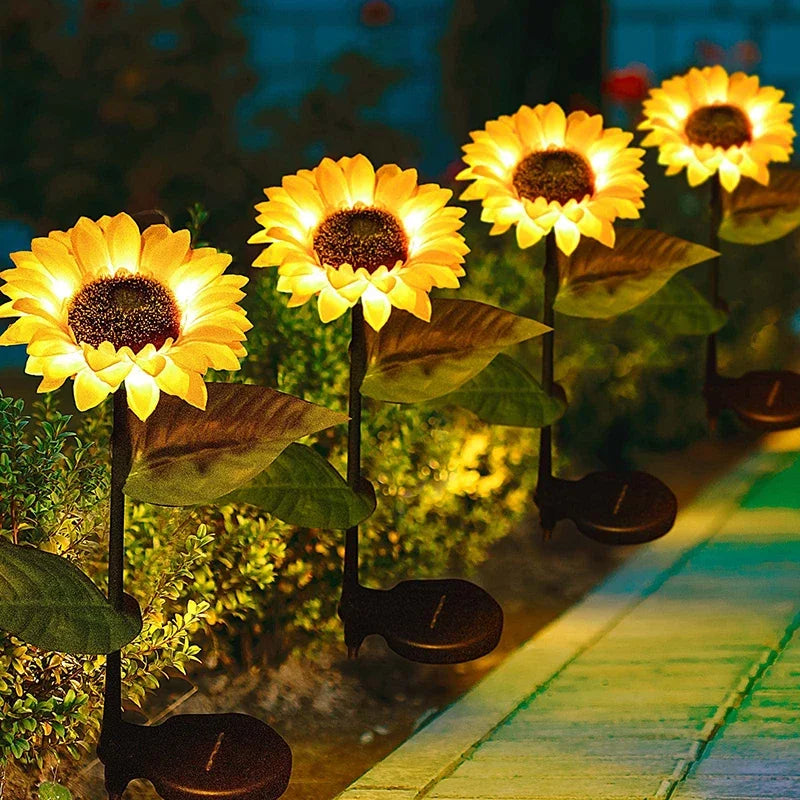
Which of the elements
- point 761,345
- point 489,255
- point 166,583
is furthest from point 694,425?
point 166,583

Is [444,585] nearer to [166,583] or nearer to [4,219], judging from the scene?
[166,583]

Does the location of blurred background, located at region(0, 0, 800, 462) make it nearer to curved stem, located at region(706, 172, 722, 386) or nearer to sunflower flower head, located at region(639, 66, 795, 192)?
curved stem, located at region(706, 172, 722, 386)

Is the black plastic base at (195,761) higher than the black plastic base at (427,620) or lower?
lower

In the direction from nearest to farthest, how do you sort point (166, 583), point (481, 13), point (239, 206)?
point (166, 583) < point (239, 206) < point (481, 13)

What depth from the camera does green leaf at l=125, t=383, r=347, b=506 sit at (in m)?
3.20

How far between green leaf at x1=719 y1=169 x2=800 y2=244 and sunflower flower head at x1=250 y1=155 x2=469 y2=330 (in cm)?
179

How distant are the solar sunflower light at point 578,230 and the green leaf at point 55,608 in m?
1.60

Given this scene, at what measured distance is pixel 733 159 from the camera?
16.9ft

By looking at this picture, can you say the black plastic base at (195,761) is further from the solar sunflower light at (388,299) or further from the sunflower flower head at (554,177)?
the sunflower flower head at (554,177)

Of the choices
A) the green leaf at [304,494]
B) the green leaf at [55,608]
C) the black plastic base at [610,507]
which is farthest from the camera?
the black plastic base at [610,507]

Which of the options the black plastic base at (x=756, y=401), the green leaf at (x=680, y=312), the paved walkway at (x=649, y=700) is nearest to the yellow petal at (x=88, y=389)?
the paved walkway at (x=649, y=700)

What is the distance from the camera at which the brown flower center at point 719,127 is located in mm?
5137

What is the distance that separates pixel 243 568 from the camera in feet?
12.6

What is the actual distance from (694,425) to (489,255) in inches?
52.0
